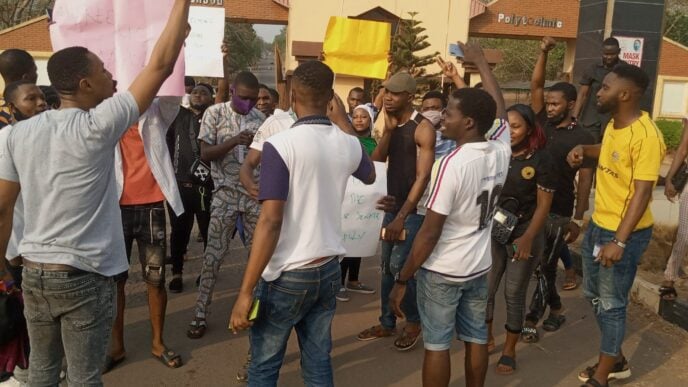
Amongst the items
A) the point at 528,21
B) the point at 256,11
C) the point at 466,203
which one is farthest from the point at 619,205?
the point at 528,21

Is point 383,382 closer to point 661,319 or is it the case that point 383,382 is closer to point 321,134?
point 321,134

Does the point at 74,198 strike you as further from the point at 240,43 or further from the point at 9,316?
the point at 240,43

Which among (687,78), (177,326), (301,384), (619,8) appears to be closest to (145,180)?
(177,326)

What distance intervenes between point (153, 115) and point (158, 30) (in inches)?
25.6

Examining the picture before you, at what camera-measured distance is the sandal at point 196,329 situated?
442 centimetres

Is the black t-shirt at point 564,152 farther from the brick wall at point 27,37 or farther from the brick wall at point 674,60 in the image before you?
the brick wall at point 674,60

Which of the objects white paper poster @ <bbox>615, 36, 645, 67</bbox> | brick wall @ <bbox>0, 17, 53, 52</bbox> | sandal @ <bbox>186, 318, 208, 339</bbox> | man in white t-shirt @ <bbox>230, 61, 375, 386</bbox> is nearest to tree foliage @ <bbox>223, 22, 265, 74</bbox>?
brick wall @ <bbox>0, 17, 53, 52</bbox>

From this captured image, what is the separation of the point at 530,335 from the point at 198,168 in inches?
126

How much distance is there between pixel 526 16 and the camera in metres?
25.0

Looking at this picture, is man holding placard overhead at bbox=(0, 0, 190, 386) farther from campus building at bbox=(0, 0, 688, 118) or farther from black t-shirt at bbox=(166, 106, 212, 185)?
campus building at bbox=(0, 0, 688, 118)

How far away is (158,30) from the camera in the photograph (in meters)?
3.37

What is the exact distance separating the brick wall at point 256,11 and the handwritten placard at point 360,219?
19453mm

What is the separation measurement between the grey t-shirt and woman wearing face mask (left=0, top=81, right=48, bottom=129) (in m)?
1.08

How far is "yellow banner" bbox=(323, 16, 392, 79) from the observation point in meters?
5.80
